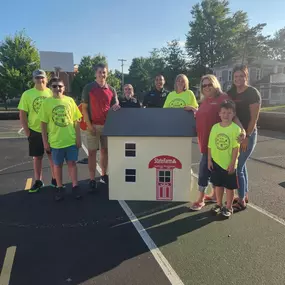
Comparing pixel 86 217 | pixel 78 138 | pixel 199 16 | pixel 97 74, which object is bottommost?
pixel 86 217

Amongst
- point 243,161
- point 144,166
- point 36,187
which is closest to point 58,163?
point 36,187

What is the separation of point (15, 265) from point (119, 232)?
1.09 metres

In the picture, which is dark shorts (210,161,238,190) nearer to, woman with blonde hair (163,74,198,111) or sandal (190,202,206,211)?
sandal (190,202,206,211)

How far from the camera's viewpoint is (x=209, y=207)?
373cm

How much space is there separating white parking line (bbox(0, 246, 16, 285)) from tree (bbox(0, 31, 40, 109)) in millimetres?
25273

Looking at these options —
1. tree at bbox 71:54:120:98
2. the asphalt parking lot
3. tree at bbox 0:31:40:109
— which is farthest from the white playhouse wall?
tree at bbox 71:54:120:98

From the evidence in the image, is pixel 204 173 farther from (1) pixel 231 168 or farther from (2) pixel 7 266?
(2) pixel 7 266

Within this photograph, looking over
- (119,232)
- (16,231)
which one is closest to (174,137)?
(119,232)

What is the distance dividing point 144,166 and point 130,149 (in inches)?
12.1

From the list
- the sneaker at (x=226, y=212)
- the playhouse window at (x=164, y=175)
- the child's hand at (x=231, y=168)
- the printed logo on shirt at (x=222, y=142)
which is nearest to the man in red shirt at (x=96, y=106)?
the playhouse window at (x=164, y=175)

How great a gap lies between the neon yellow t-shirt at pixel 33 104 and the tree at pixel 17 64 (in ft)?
77.0

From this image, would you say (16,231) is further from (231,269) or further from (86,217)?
(231,269)

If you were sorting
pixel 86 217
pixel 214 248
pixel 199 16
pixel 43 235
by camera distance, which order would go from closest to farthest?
pixel 214 248 → pixel 43 235 → pixel 86 217 → pixel 199 16

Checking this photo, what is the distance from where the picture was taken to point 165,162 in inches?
146
